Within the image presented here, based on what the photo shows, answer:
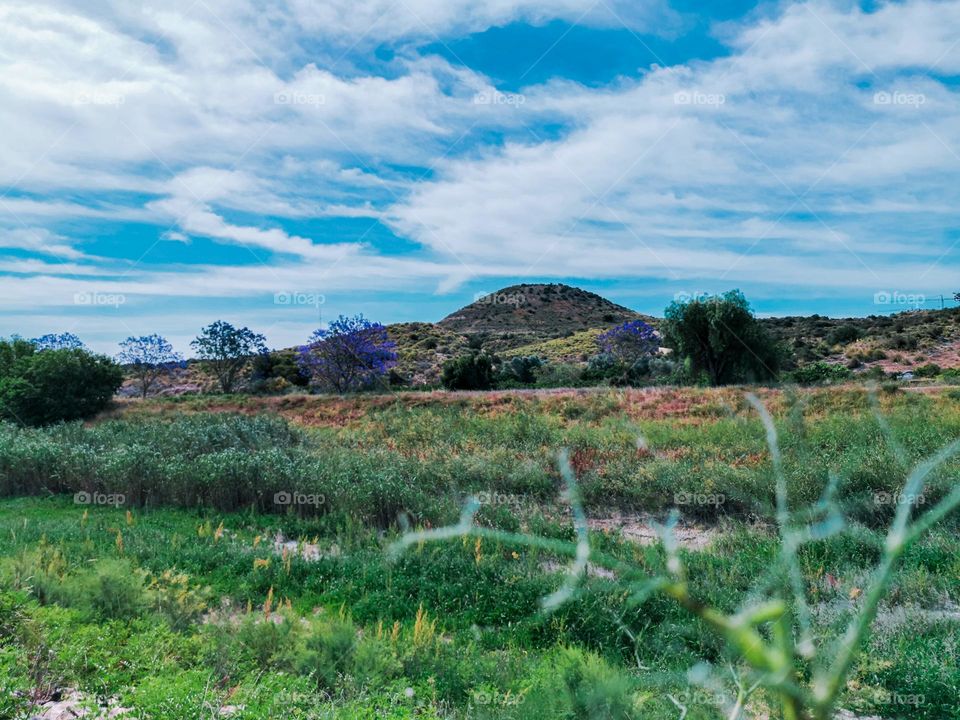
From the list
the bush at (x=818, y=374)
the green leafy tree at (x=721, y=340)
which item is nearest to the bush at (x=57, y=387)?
the green leafy tree at (x=721, y=340)

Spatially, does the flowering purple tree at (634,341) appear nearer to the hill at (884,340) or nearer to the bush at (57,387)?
the hill at (884,340)

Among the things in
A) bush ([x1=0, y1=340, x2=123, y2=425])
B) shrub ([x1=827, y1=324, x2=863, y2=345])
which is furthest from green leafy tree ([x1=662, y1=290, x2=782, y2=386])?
bush ([x1=0, y1=340, x2=123, y2=425])

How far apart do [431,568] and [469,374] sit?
2838 centimetres

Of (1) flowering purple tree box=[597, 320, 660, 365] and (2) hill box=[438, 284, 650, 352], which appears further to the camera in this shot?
(2) hill box=[438, 284, 650, 352]

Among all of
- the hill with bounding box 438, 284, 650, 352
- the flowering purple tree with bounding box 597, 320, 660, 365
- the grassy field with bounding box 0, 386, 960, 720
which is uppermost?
the hill with bounding box 438, 284, 650, 352

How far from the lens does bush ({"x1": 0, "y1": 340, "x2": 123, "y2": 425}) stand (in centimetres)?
2514

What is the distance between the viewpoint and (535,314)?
93.6 meters

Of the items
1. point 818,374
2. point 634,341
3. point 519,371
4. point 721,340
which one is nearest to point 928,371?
point 818,374

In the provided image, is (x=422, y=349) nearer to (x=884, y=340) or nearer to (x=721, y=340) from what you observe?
(x=721, y=340)

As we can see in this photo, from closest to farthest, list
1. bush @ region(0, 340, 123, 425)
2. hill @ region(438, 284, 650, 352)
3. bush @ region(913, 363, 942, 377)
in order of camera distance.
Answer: bush @ region(0, 340, 123, 425) < bush @ region(913, 363, 942, 377) < hill @ region(438, 284, 650, 352)

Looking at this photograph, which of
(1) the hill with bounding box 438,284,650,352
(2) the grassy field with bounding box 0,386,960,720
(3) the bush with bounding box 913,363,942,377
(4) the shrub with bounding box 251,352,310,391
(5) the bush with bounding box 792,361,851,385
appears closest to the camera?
(2) the grassy field with bounding box 0,386,960,720

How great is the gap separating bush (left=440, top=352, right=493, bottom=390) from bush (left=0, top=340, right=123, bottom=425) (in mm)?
16133

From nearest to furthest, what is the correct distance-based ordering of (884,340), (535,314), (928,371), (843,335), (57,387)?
(57,387)
(928,371)
(884,340)
(843,335)
(535,314)

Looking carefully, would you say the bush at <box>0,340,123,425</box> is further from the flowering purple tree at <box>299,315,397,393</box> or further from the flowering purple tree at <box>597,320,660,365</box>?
the flowering purple tree at <box>597,320,660,365</box>
